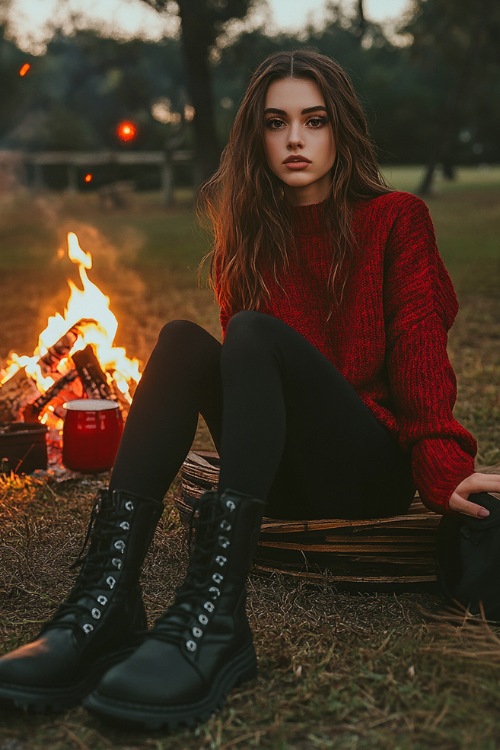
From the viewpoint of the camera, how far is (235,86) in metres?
60.2

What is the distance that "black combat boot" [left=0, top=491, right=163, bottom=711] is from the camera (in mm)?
1988

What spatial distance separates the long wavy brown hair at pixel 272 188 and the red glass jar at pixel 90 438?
1187 mm

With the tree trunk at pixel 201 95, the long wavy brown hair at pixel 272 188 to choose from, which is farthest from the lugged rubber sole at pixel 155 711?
the tree trunk at pixel 201 95

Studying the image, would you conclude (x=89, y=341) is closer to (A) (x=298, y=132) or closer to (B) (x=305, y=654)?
(A) (x=298, y=132)

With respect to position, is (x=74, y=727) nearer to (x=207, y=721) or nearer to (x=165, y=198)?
(x=207, y=721)

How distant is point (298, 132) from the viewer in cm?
261

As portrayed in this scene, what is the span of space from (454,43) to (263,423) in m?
31.7

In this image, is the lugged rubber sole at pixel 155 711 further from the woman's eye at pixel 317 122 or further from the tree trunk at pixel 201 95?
the tree trunk at pixel 201 95

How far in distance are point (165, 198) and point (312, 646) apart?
24.0m

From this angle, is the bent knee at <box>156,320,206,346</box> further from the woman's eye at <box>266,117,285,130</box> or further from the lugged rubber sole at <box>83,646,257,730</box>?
the lugged rubber sole at <box>83,646,257,730</box>

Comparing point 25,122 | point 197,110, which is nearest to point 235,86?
point 25,122

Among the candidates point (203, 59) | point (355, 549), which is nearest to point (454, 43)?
point (203, 59)

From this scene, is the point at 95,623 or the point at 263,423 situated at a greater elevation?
the point at 263,423

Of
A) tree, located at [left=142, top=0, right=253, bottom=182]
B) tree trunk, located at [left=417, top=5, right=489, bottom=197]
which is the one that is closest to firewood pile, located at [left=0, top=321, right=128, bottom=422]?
tree, located at [left=142, top=0, right=253, bottom=182]
